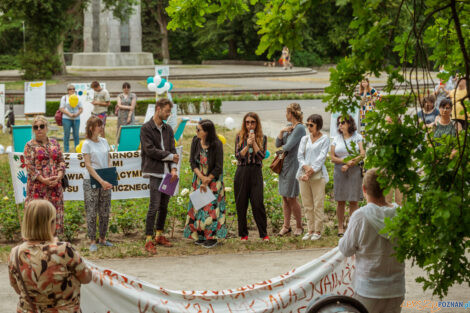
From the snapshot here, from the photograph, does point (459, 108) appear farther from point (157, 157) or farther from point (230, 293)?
point (230, 293)

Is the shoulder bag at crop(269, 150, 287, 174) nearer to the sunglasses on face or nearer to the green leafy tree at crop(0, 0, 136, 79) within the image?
the sunglasses on face

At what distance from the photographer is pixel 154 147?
28.2ft

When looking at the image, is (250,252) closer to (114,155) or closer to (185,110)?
(114,155)

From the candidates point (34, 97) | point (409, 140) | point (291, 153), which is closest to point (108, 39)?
point (34, 97)

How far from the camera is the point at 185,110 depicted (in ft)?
88.4

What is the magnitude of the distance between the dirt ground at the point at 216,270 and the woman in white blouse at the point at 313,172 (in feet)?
2.04

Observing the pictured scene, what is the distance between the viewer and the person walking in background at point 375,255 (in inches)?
A: 193

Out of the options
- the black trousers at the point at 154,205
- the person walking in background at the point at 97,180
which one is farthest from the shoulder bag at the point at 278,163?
the person walking in background at the point at 97,180

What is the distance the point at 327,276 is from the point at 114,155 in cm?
510

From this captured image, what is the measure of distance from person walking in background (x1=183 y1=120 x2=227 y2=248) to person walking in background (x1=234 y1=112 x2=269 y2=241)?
1.10ft

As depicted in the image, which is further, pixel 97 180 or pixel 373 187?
pixel 97 180

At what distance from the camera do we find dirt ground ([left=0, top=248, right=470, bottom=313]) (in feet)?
23.1

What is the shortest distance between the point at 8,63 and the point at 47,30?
20.2 m

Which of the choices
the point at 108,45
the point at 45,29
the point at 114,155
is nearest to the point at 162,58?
the point at 108,45
